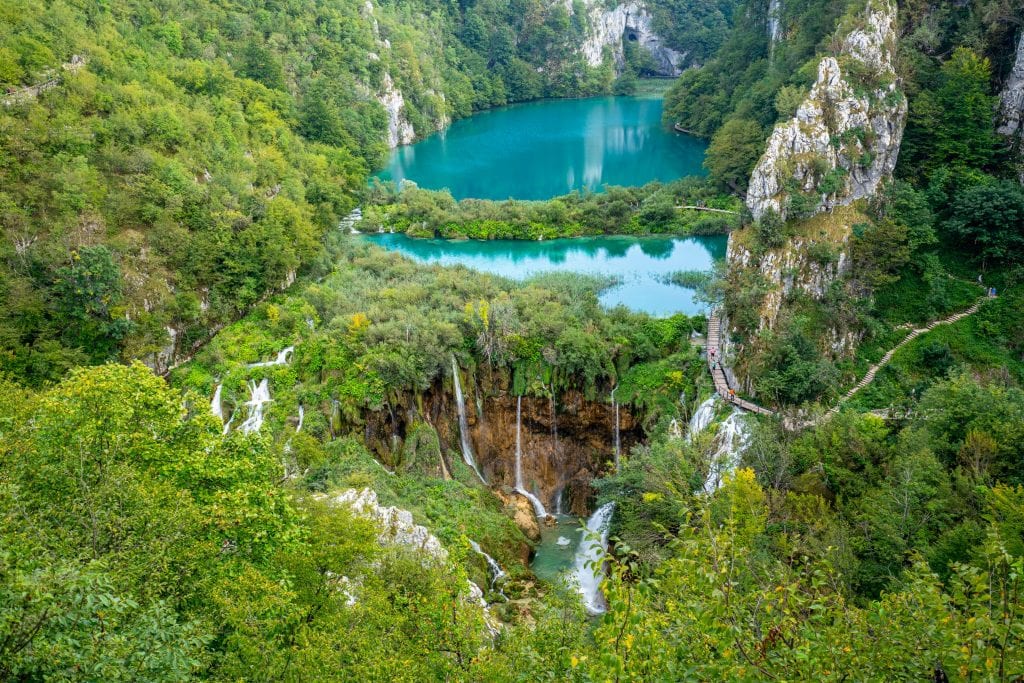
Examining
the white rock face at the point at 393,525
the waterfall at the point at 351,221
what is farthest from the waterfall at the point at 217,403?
the waterfall at the point at 351,221

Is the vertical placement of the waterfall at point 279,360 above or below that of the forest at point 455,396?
below

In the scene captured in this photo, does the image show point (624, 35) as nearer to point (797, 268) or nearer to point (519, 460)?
point (797, 268)

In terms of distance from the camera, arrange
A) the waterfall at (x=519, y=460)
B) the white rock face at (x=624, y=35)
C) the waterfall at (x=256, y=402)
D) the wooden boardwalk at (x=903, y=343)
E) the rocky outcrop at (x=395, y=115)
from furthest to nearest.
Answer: the white rock face at (x=624, y=35) → the rocky outcrop at (x=395, y=115) → the waterfall at (x=519, y=460) → the waterfall at (x=256, y=402) → the wooden boardwalk at (x=903, y=343)

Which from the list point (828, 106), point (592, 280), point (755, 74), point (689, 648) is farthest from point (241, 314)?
point (755, 74)

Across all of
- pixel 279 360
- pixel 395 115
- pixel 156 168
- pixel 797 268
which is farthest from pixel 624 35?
pixel 279 360

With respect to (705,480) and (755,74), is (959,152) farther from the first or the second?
(755,74)

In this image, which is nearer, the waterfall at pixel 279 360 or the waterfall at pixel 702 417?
the waterfall at pixel 702 417

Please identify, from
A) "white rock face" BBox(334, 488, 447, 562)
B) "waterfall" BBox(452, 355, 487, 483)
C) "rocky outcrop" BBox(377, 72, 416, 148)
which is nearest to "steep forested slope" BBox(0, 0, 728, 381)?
"rocky outcrop" BBox(377, 72, 416, 148)

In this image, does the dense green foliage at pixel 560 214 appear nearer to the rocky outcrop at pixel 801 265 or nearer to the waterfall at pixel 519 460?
the rocky outcrop at pixel 801 265
